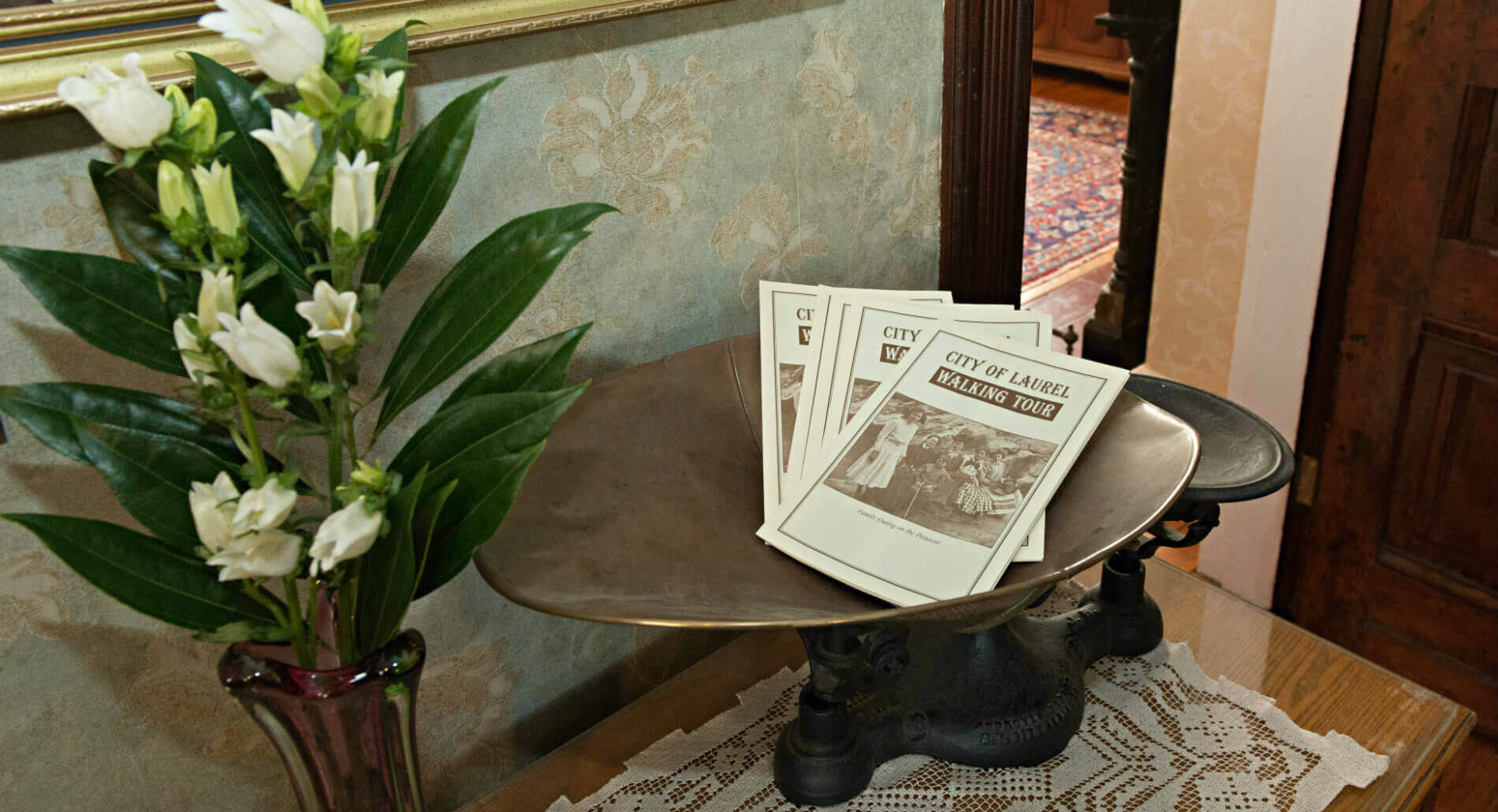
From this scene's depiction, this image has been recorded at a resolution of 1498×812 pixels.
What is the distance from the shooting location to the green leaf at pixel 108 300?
51 centimetres

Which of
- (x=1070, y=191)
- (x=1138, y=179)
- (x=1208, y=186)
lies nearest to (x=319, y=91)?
(x=1208, y=186)

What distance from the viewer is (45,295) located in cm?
51

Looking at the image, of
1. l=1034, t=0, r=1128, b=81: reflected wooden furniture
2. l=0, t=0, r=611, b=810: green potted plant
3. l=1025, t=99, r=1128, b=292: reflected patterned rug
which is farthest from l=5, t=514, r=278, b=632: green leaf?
l=1034, t=0, r=1128, b=81: reflected wooden furniture

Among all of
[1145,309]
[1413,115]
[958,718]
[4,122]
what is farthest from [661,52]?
[1145,309]

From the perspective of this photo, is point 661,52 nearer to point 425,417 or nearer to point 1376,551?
point 425,417

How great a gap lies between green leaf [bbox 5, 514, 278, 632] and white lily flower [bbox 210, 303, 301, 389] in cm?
11

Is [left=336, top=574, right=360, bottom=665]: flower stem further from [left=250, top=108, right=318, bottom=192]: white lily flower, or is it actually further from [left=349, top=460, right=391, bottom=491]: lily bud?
[left=250, top=108, right=318, bottom=192]: white lily flower

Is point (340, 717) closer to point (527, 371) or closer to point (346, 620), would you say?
point (346, 620)

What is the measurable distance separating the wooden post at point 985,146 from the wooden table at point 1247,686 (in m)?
0.35

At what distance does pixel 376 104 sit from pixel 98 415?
0.20 metres

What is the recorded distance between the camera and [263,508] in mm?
477

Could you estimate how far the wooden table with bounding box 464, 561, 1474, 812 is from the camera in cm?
85

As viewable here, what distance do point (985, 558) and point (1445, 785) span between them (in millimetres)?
1301

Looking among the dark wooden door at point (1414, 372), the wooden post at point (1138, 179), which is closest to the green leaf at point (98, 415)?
the dark wooden door at point (1414, 372)
